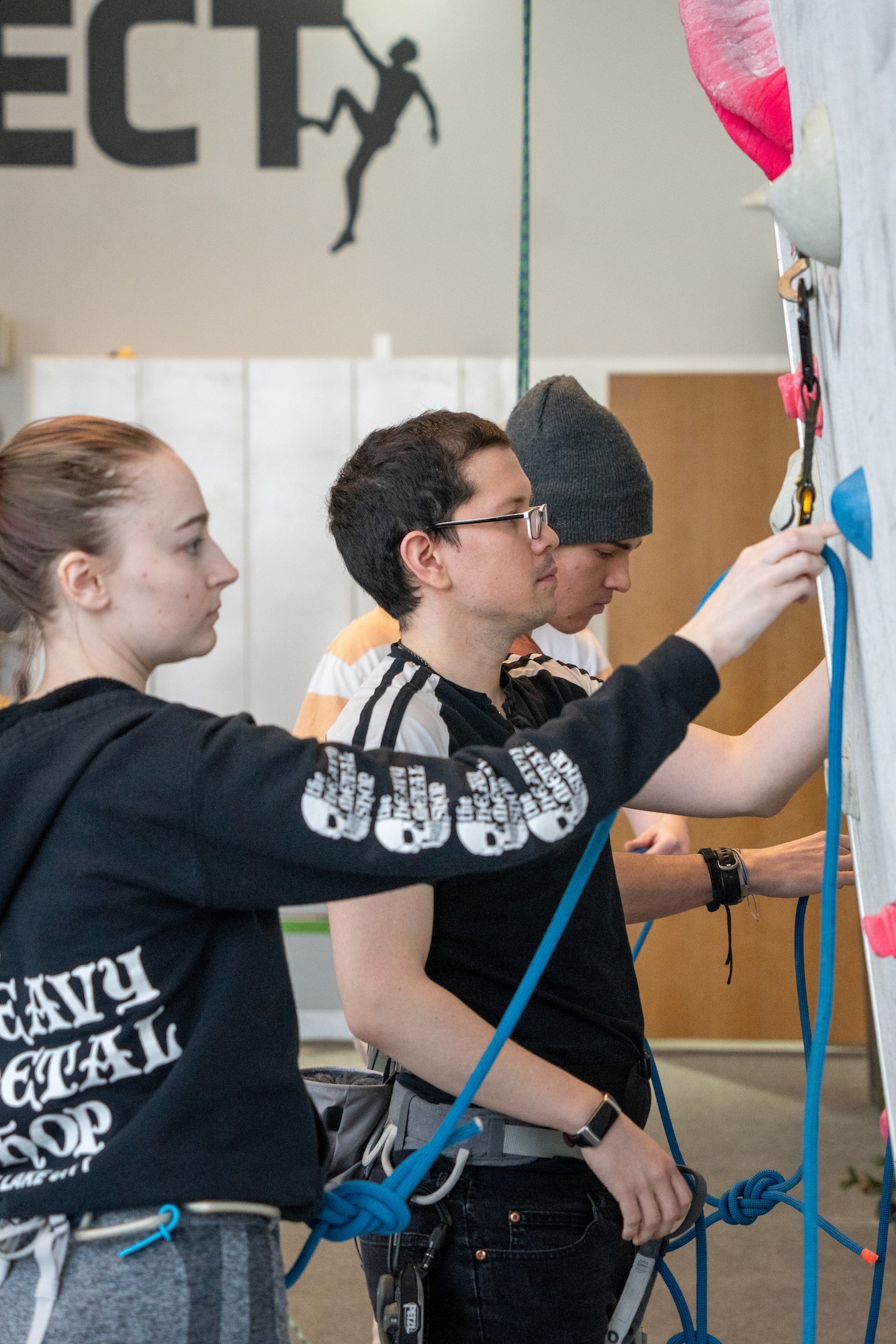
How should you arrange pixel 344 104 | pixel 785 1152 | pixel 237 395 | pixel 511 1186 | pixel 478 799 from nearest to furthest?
pixel 478 799
pixel 511 1186
pixel 785 1152
pixel 237 395
pixel 344 104

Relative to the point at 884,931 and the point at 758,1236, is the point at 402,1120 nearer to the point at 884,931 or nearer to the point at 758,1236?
the point at 884,931

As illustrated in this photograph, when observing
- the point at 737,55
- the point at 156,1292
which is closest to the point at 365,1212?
the point at 156,1292

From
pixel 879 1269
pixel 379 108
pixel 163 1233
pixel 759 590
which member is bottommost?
pixel 879 1269

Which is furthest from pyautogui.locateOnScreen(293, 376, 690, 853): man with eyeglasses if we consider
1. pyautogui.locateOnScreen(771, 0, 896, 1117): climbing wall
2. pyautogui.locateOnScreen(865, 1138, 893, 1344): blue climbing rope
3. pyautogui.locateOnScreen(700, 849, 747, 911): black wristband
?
pyautogui.locateOnScreen(771, 0, 896, 1117): climbing wall

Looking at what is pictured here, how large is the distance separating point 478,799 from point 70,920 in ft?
0.92

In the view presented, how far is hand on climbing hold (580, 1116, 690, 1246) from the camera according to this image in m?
1.09

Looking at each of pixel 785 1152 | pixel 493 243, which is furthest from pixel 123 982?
pixel 493 243

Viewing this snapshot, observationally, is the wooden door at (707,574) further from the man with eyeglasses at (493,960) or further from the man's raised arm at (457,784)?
the man's raised arm at (457,784)

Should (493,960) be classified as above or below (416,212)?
below

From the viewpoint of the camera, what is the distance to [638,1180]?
1.10 meters

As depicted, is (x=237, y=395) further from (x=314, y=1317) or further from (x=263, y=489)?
(x=314, y=1317)

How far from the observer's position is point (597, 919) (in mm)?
1189

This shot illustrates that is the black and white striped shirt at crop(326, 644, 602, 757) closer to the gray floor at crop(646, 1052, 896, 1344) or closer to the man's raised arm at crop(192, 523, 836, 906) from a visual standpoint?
the man's raised arm at crop(192, 523, 836, 906)

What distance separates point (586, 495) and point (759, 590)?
81cm
